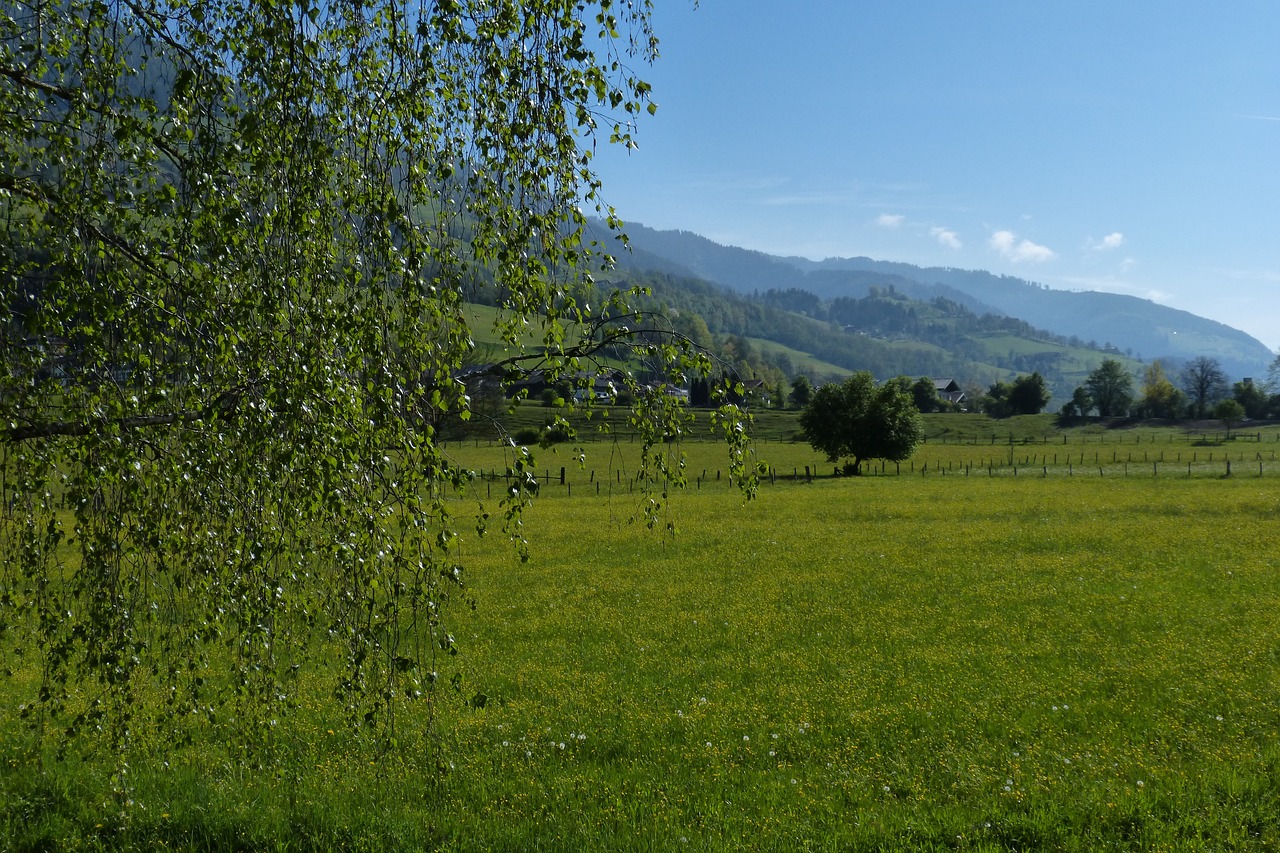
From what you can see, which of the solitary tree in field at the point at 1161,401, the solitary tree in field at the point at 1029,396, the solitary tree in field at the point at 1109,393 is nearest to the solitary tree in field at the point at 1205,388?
the solitary tree in field at the point at 1161,401

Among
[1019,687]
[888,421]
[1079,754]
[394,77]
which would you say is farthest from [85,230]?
[888,421]

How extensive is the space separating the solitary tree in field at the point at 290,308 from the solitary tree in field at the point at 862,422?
6849cm

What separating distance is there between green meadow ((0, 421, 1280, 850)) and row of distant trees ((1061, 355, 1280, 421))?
140 metres

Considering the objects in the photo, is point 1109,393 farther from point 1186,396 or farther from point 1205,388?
point 1205,388

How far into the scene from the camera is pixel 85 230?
203 inches

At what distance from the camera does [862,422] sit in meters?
72.5

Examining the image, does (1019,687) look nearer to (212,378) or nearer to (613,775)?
(613,775)

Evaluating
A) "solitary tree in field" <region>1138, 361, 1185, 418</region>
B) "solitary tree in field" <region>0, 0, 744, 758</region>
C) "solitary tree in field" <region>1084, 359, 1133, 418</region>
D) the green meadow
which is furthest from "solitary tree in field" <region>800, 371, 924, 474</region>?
"solitary tree in field" <region>1084, 359, 1133, 418</region>

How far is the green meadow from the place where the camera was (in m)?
9.01

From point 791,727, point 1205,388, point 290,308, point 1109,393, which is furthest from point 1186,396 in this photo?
point 290,308

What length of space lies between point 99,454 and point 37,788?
22.8 feet

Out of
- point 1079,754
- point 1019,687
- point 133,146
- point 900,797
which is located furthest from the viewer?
point 1019,687

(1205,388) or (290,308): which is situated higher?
(1205,388)

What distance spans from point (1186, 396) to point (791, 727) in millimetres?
188239
